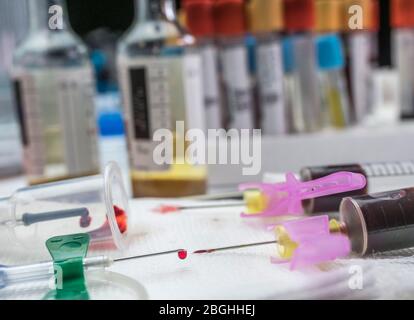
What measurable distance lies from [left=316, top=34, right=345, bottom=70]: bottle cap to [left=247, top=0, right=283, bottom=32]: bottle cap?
0.22 feet

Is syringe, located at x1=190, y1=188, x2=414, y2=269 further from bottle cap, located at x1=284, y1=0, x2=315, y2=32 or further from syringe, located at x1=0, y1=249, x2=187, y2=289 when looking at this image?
bottle cap, located at x1=284, y1=0, x2=315, y2=32

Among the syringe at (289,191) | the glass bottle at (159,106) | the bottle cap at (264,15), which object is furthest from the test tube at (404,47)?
the syringe at (289,191)

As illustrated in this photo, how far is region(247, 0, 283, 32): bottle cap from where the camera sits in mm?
603

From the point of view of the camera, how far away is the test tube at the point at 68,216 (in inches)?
13.5

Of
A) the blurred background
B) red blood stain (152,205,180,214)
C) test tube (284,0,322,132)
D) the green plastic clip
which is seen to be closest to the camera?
the green plastic clip

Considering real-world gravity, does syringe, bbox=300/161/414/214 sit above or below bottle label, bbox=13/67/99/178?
below

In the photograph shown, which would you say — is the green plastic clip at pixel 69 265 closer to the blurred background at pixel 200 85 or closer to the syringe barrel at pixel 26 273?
the syringe barrel at pixel 26 273

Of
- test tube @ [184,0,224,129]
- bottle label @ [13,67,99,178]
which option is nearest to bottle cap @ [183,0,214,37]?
test tube @ [184,0,224,129]

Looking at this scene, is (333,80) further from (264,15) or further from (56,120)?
(56,120)

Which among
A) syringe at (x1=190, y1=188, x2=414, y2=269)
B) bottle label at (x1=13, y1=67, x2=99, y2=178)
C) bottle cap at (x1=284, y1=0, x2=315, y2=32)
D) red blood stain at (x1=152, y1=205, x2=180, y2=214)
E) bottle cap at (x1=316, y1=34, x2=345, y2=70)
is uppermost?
bottle cap at (x1=284, y1=0, x2=315, y2=32)

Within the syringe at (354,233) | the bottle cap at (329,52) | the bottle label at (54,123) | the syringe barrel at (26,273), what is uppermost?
the bottle cap at (329,52)

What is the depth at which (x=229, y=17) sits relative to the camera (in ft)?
1.99

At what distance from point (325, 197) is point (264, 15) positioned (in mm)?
315

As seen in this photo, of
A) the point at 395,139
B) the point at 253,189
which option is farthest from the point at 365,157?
the point at 253,189
